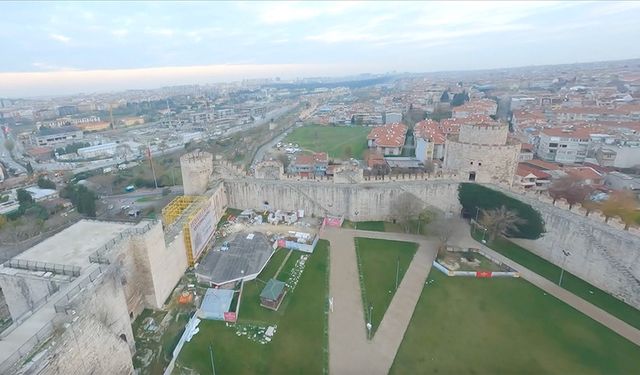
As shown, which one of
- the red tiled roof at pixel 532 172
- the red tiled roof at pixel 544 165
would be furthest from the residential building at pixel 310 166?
the red tiled roof at pixel 544 165

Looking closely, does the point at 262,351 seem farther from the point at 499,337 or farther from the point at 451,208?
the point at 451,208

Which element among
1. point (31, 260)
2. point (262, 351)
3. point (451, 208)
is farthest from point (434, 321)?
point (31, 260)

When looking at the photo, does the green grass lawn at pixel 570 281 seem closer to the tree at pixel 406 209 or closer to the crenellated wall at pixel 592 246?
the crenellated wall at pixel 592 246

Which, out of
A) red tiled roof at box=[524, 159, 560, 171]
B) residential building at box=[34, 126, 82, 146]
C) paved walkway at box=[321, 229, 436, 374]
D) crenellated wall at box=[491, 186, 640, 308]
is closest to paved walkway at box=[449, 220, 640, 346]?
crenellated wall at box=[491, 186, 640, 308]

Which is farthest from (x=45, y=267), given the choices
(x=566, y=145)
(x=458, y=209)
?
(x=566, y=145)

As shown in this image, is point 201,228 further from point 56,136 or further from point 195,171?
point 56,136

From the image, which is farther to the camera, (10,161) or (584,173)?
(10,161)
